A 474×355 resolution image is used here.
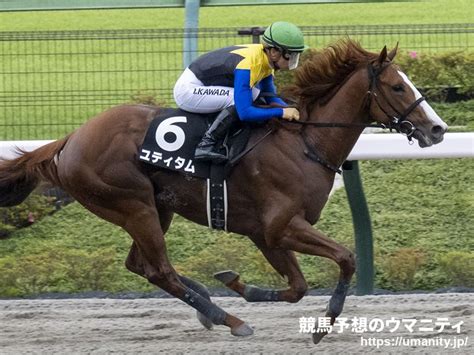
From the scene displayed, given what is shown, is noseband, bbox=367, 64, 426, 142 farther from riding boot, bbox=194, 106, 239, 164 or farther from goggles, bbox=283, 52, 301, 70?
riding boot, bbox=194, 106, 239, 164

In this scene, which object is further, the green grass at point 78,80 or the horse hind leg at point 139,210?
the green grass at point 78,80

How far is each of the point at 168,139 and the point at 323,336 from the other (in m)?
1.27

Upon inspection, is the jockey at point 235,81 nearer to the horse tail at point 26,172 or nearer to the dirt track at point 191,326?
the horse tail at point 26,172

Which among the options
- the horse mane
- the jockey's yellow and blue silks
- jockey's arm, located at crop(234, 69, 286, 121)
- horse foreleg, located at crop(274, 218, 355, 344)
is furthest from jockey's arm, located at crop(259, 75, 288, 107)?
horse foreleg, located at crop(274, 218, 355, 344)

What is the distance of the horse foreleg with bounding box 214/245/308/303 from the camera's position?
19.3ft

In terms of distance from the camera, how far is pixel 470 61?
9594 millimetres

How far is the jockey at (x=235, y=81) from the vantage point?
5797 millimetres

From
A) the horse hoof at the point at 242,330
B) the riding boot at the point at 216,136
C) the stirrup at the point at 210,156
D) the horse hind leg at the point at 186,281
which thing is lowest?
the horse hoof at the point at 242,330

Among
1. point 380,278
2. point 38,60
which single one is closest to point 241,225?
point 380,278

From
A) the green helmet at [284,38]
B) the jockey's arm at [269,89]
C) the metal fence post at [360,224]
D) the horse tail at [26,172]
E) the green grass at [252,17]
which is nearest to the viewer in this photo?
the green helmet at [284,38]

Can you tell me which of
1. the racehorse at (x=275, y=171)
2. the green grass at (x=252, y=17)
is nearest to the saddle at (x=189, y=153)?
the racehorse at (x=275, y=171)

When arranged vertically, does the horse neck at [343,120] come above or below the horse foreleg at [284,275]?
above

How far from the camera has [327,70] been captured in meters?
6.00

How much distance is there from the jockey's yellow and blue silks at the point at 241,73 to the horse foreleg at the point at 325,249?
0.58 metres
